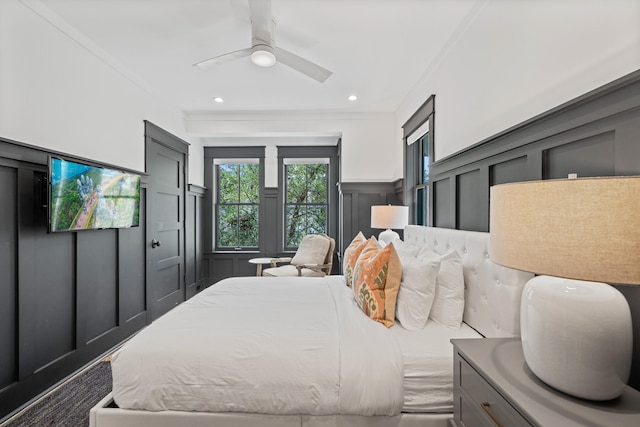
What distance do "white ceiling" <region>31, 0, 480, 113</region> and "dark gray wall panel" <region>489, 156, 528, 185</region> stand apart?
1124 millimetres

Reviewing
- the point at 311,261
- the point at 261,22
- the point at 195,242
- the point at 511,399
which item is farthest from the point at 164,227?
the point at 511,399

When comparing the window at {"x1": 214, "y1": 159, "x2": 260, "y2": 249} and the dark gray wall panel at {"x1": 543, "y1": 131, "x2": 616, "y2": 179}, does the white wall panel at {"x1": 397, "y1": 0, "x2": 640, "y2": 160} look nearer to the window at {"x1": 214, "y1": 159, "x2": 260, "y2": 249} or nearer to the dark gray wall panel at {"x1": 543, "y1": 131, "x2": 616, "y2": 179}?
the dark gray wall panel at {"x1": 543, "y1": 131, "x2": 616, "y2": 179}

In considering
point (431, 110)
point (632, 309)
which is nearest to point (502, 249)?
point (632, 309)

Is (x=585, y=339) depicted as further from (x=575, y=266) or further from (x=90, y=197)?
(x=90, y=197)

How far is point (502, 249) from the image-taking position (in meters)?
0.89

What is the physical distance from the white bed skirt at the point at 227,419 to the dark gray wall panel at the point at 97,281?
54.7 inches

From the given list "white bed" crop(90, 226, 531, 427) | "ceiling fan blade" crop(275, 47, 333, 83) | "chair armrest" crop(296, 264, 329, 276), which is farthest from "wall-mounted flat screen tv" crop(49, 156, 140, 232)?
"chair armrest" crop(296, 264, 329, 276)

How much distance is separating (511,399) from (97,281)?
306 cm

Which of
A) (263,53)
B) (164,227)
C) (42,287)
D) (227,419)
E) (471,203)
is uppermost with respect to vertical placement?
(263,53)

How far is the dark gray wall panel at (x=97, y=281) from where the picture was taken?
241 centimetres

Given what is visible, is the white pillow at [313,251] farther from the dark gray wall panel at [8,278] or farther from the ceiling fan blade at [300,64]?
the dark gray wall panel at [8,278]

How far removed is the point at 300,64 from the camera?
7.36ft

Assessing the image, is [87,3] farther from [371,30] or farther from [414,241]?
[414,241]

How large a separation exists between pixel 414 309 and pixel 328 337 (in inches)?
20.5
